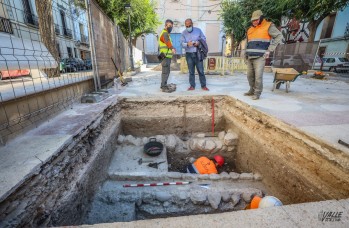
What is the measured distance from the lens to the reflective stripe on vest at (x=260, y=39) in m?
3.56

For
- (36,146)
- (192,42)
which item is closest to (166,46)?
(192,42)

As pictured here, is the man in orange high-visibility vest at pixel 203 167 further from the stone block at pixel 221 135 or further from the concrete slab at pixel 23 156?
the concrete slab at pixel 23 156

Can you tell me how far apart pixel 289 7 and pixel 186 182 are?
1276 centimetres

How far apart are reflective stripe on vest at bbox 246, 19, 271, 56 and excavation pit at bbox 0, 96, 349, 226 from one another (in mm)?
1101

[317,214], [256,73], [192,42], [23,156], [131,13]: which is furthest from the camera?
[131,13]

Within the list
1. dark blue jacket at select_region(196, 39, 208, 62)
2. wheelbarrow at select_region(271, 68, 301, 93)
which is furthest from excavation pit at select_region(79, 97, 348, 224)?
wheelbarrow at select_region(271, 68, 301, 93)

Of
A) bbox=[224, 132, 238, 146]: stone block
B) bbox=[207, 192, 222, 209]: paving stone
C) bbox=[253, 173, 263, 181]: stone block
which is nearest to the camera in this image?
bbox=[207, 192, 222, 209]: paving stone

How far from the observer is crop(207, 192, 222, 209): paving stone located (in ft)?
8.11

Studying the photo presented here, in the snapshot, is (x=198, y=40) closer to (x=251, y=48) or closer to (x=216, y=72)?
(x=251, y=48)

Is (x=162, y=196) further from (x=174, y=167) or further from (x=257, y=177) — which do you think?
(x=257, y=177)

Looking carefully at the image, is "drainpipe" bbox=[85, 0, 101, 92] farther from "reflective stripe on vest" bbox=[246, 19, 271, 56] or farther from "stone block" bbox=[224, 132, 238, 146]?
"reflective stripe on vest" bbox=[246, 19, 271, 56]

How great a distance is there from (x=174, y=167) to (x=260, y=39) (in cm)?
319

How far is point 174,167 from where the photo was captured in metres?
3.88

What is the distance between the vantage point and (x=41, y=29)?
18.7ft
